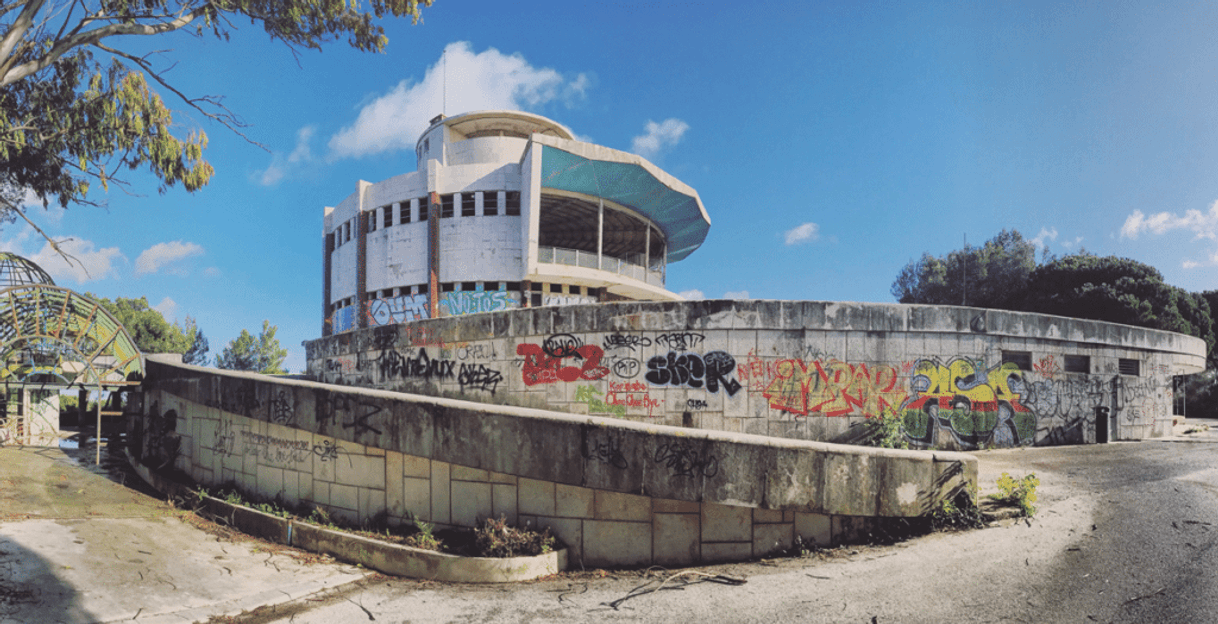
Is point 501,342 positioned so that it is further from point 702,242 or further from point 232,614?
point 702,242

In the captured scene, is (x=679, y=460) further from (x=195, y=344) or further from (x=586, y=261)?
(x=195, y=344)

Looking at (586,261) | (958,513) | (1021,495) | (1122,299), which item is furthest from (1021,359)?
(1122,299)

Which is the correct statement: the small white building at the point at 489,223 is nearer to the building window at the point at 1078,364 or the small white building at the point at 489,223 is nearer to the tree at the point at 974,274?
the building window at the point at 1078,364

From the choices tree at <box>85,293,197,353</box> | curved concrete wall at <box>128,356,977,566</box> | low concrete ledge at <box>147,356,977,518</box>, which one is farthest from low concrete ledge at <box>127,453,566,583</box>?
tree at <box>85,293,197,353</box>

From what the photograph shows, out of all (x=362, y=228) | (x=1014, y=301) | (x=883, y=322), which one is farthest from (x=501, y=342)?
(x=1014, y=301)

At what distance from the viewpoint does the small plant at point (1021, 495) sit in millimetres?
6293

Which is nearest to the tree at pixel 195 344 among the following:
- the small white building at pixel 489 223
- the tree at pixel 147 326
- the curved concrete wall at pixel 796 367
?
the tree at pixel 147 326

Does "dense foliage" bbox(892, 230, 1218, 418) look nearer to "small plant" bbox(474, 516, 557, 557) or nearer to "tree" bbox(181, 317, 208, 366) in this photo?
"small plant" bbox(474, 516, 557, 557)

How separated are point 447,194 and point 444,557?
2149 centimetres

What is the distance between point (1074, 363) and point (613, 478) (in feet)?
39.9

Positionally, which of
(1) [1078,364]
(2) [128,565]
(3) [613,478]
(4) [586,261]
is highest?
(4) [586,261]

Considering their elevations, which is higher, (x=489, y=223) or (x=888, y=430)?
(x=489, y=223)

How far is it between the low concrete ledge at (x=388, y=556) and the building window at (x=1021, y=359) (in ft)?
34.3

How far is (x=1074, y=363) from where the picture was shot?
Result: 12070 millimetres
